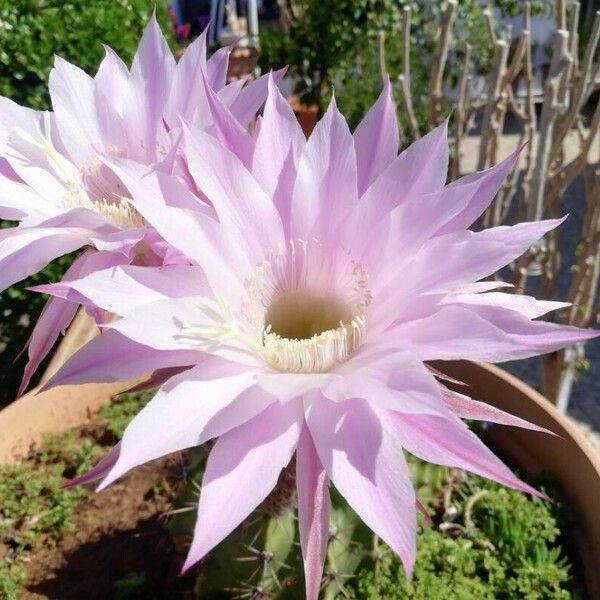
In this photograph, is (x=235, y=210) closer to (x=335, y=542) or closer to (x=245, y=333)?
(x=245, y=333)

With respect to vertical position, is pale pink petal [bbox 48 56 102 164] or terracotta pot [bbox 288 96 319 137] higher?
pale pink petal [bbox 48 56 102 164]

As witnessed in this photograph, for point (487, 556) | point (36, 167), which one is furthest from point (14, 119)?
point (487, 556)

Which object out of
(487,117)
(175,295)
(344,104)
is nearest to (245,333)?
(175,295)

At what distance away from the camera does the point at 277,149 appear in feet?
1.72

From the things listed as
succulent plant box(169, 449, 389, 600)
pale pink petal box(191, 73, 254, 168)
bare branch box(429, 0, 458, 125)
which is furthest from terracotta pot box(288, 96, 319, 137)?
pale pink petal box(191, 73, 254, 168)

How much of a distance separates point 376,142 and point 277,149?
0.08 m

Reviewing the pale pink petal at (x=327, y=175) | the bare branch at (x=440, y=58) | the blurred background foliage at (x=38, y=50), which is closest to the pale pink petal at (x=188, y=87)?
the pale pink petal at (x=327, y=175)

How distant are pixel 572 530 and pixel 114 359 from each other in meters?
0.80

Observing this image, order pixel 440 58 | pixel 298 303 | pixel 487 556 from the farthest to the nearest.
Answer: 1. pixel 440 58
2. pixel 487 556
3. pixel 298 303

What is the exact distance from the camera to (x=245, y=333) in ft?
1.83

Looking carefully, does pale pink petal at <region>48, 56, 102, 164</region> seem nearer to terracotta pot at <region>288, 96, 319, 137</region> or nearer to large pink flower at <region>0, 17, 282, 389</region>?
large pink flower at <region>0, 17, 282, 389</region>

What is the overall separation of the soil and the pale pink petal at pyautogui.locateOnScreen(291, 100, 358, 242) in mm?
541

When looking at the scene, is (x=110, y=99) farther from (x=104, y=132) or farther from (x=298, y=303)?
(x=298, y=303)

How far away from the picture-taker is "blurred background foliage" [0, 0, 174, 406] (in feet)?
5.61
